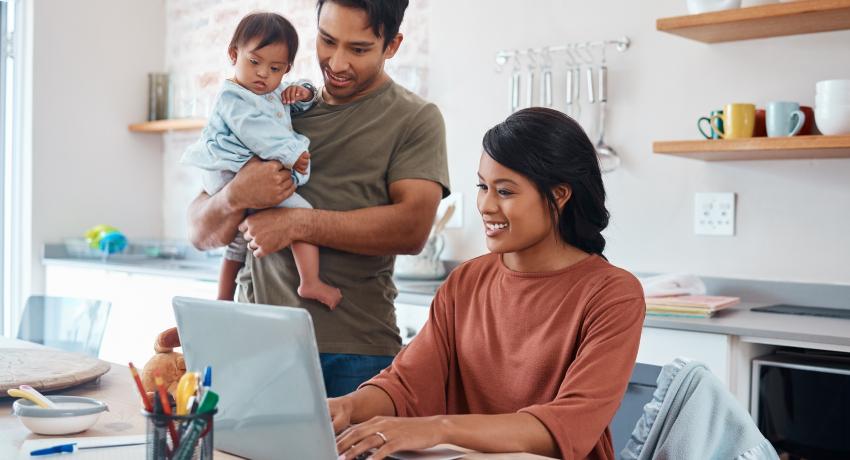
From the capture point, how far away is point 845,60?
249 centimetres

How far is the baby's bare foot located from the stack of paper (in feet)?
3.35

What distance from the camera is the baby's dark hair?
1825 mm

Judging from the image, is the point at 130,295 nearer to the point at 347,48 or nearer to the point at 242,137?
the point at 242,137

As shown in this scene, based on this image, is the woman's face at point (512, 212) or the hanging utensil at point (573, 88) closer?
the woman's face at point (512, 212)

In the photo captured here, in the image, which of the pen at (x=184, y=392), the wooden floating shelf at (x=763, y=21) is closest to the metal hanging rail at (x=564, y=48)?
the wooden floating shelf at (x=763, y=21)

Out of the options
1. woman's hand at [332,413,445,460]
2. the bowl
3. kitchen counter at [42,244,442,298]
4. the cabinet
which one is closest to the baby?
the bowl

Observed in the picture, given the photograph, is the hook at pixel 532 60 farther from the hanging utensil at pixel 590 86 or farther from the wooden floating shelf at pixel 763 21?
the wooden floating shelf at pixel 763 21

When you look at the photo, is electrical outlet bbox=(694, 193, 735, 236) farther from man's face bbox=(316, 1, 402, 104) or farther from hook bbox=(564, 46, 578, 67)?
man's face bbox=(316, 1, 402, 104)

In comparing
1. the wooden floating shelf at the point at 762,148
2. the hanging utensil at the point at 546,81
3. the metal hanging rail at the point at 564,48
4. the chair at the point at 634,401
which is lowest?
the chair at the point at 634,401

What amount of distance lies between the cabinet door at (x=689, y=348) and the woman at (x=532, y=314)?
2.57 ft

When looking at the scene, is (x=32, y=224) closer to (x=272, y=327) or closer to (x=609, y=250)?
(x=609, y=250)

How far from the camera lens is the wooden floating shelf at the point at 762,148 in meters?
2.30

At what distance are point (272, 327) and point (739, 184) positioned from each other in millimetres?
1998

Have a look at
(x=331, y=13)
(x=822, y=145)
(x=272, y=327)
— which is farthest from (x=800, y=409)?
(x=272, y=327)
